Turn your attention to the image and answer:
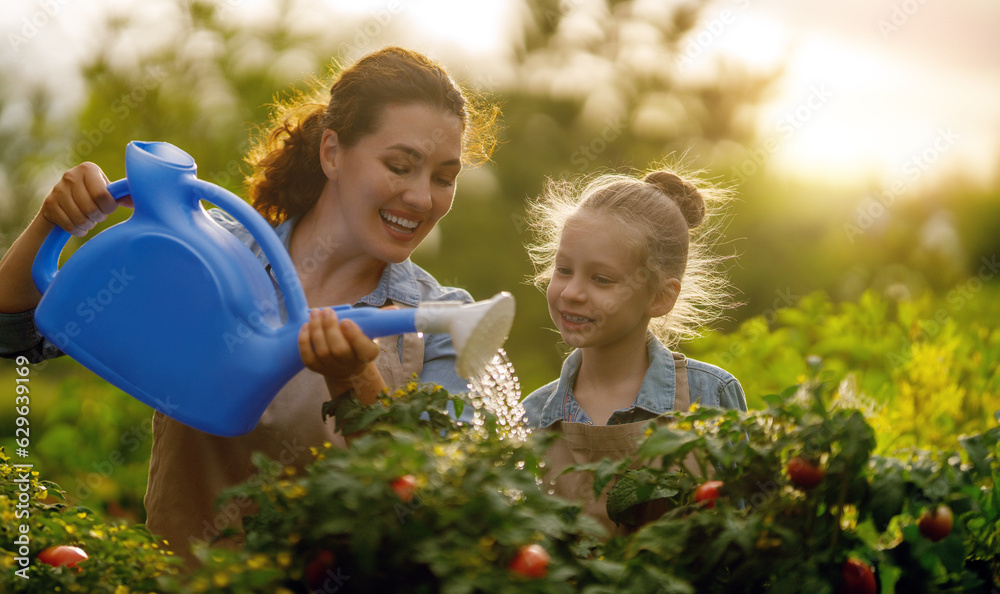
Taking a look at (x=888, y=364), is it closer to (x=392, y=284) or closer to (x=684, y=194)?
(x=684, y=194)

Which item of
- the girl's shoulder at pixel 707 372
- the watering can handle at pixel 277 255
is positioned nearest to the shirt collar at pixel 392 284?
the watering can handle at pixel 277 255

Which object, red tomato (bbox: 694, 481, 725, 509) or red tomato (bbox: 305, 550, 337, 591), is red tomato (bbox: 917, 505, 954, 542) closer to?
red tomato (bbox: 694, 481, 725, 509)

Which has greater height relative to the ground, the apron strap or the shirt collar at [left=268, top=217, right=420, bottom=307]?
the shirt collar at [left=268, top=217, right=420, bottom=307]

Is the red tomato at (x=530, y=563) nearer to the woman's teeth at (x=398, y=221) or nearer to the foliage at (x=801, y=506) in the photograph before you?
the foliage at (x=801, y=506)

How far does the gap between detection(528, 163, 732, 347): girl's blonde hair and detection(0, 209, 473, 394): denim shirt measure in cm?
33

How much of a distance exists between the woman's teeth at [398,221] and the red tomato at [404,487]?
843 millimetres

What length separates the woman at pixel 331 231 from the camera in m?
1.46

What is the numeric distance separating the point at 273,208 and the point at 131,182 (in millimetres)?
641

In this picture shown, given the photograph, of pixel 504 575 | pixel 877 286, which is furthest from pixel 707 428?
pixel 877 286

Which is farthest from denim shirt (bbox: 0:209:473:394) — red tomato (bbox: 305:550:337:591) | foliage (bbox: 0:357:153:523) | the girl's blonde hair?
foliage (bbox: 0:357:153:523)

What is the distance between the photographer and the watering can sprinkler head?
3.50 feet

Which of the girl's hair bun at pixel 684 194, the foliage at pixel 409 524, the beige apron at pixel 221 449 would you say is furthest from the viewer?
the girl's hair bun at pixel 684 194

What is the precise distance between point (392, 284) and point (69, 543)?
821 millimetres

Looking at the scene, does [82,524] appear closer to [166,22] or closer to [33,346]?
[33,346]
